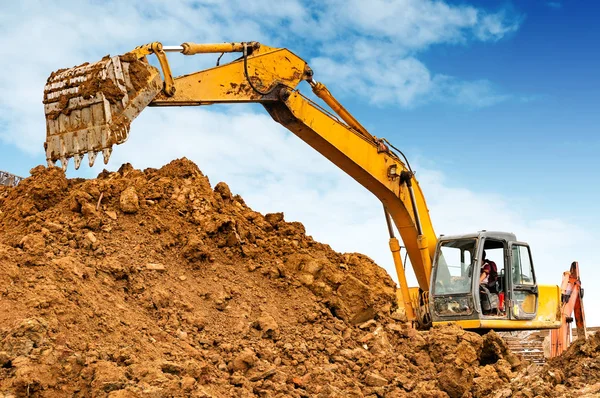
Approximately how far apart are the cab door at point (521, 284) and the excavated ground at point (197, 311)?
829 mm

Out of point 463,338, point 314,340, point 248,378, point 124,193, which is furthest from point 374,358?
point 124,193

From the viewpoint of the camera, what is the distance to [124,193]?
383 inches

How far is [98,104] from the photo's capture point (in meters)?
8.60

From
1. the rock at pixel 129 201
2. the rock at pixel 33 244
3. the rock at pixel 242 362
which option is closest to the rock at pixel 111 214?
the rock at pixel 129 201

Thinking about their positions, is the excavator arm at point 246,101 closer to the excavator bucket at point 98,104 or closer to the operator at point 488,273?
the excavator bucket at point 98,104

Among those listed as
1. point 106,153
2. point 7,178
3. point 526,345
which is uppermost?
point 7,178

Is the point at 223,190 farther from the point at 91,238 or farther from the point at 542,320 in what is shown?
the point at 542,320

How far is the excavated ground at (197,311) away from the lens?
23.0ft

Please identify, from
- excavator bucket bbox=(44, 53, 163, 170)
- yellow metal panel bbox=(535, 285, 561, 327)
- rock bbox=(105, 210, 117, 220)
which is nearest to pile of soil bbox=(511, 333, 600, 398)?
yellow metal panel bbox=(535, 285, 561, 327)

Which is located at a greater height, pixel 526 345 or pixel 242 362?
pixel 526 345

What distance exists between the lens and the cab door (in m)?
11.5

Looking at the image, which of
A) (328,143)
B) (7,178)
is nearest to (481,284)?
(328,143)

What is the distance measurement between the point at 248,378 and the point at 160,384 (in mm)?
1341

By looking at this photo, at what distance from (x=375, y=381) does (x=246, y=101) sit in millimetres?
3864
